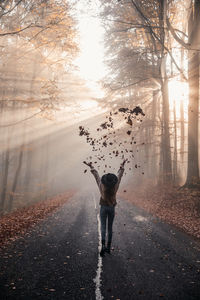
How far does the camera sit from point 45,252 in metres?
5.88

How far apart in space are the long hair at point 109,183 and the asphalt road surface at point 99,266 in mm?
1724

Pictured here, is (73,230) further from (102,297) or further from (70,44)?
(70,44)

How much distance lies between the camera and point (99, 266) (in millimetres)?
4934

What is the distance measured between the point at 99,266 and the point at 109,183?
6.64ft

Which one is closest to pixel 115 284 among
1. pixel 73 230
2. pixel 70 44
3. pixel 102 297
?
pixel 102 297

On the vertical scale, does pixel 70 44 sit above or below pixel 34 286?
above

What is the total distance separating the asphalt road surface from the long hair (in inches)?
67.9

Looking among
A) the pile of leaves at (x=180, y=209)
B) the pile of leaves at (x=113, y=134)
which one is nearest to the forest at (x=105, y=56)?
the pile of leaves at (x=180, y=209)

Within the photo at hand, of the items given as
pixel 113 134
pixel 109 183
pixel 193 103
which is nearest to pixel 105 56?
pixel 113 134

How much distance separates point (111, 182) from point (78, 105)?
9919 mm

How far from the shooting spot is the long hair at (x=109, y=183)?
568cm

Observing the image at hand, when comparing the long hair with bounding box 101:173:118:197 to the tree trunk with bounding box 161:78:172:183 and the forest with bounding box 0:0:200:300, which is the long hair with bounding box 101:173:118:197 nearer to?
the forest with bounding box 0:0:200:300

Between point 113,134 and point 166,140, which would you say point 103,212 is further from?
point 113,134

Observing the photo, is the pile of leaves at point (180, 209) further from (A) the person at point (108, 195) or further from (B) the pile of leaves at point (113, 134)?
(B) the pile of leaves at point (113, 134)
